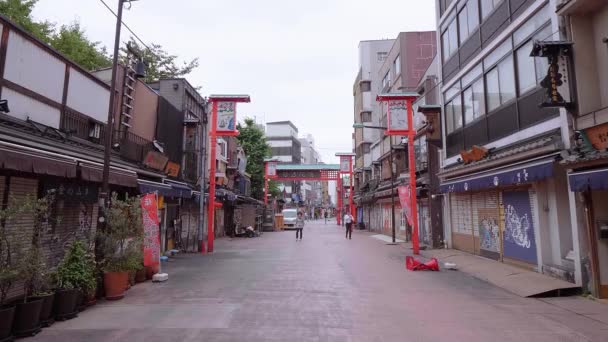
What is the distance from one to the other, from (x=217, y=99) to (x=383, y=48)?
37.4 meters

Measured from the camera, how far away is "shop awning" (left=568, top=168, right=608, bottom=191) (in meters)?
7.45

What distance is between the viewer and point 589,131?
8.77 meters

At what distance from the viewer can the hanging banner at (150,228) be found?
10.8 metres

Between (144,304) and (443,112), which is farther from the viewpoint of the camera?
(443,112)

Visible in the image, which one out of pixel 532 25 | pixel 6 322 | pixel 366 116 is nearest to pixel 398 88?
pixel 366 116

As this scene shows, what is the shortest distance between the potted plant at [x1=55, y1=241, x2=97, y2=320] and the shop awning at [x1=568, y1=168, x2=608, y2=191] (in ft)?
33.8

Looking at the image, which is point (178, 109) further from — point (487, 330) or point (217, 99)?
point (487, 330)

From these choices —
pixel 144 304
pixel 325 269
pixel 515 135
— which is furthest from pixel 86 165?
pixel 515 135

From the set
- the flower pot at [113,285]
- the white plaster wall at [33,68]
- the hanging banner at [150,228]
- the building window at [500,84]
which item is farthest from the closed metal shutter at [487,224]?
the white plaster wall at [33,68]

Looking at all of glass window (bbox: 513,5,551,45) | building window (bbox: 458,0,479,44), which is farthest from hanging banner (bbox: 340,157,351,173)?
glass window (bbox: 513,5,551,45)

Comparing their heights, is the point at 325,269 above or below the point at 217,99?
below

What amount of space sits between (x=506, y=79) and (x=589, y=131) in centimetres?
462

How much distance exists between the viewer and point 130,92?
1541cm

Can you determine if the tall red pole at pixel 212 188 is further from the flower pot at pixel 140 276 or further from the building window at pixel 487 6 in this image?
the building window at pixel 487 6
